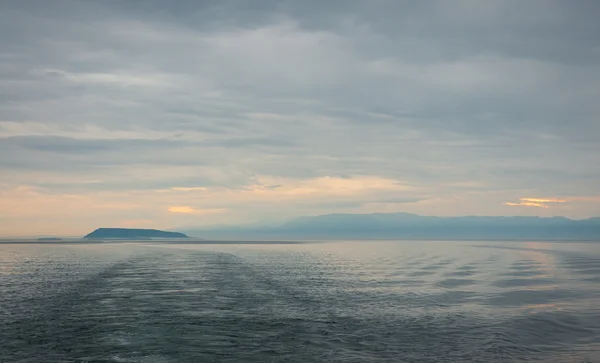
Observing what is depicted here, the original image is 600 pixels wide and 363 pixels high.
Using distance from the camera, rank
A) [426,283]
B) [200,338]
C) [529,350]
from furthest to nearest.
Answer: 1. [426,283]
2. [200,338]
3. [529,350]

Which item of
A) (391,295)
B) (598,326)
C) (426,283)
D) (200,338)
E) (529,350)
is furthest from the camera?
(426,283)

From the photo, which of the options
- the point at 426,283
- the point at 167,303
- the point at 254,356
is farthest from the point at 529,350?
the point at 426,283

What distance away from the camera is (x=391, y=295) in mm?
39406

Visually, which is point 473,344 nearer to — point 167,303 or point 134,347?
point 134,347

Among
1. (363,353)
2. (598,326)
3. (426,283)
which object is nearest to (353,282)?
(426,283)

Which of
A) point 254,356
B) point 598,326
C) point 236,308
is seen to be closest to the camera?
point 254,356

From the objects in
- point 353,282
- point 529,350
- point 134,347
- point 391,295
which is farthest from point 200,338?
point 353,282

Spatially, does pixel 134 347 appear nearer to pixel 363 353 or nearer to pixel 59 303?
pixel 363 353

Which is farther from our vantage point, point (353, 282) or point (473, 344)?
point (353, 282)

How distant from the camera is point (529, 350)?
21.8m

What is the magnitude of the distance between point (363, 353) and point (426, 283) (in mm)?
29628

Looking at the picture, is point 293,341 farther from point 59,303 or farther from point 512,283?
point 512,283

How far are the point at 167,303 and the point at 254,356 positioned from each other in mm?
15552

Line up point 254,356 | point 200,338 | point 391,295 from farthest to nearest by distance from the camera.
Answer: point 391,295 < point 200,338 < point 254,356
